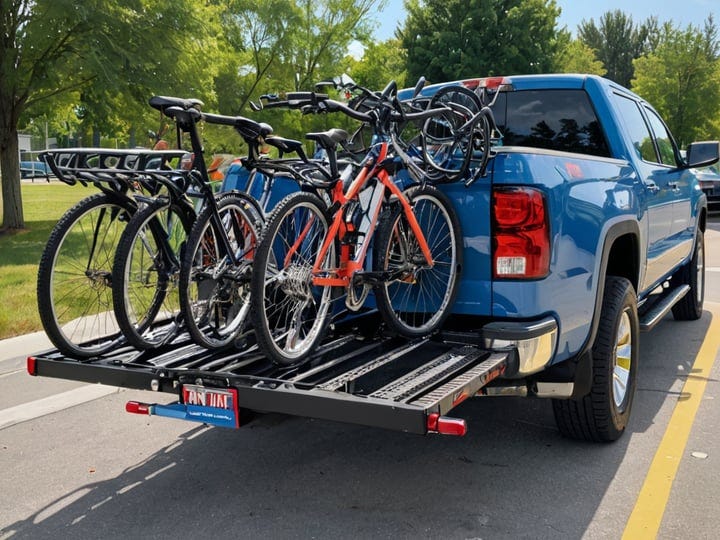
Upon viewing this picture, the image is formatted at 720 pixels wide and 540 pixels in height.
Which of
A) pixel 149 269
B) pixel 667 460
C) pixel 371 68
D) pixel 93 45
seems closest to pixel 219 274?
pixel 149 269

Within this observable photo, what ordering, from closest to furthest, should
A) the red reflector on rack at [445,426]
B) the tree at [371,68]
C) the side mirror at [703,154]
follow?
the red reflector on rack at [445,426] → the side mirror at [703,154] → the tree at [371,68]

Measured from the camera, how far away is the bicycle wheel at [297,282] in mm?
3426

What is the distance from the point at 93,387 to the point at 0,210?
46.8 feet

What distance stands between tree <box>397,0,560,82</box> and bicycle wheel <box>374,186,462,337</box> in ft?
94.4

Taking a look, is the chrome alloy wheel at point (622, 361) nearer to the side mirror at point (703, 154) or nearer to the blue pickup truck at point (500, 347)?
the blue pickup truck at point (500, 347)

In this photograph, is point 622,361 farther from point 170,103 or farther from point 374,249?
point 170,103

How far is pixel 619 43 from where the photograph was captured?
6594 cm

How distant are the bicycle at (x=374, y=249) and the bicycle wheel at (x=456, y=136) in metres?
0.14

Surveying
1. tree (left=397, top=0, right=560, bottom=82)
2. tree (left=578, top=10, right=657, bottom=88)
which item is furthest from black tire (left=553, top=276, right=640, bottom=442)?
tree (left=578, top=10, right=657, bottom=88)

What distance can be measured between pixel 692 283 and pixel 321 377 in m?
5.31

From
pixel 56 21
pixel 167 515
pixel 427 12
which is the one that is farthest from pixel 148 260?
pixel 427 12

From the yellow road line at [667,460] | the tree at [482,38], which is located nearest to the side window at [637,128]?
the yellow road line at [667,460]

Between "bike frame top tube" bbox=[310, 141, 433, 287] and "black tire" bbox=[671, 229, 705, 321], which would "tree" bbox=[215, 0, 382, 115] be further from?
"bike frame top tube" bbox=[310, 141, 433, 287]

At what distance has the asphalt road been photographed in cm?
327
